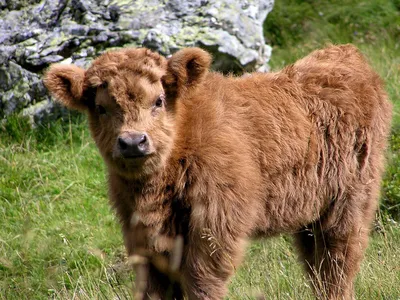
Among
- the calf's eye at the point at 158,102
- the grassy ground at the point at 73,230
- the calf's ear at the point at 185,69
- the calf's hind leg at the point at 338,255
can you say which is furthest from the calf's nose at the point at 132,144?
the calf's hind leg at the point at 338,255

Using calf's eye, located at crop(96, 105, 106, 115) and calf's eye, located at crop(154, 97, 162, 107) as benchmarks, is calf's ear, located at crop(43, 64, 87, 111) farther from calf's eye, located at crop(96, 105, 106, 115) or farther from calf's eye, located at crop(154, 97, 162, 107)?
calf's eye, located at crop(154, 97, 162, 107)

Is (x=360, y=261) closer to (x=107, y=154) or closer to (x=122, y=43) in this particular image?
(x=107, y=154)

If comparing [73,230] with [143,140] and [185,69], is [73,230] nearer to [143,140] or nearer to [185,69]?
[185,69]

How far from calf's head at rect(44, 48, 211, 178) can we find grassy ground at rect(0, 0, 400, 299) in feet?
3.65

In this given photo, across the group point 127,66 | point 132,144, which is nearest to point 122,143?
point 132,144

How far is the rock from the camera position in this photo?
917 centimetres

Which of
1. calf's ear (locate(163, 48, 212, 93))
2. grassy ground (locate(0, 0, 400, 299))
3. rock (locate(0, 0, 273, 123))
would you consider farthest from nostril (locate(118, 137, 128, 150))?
rock (locate(0, 0, 273, 123))

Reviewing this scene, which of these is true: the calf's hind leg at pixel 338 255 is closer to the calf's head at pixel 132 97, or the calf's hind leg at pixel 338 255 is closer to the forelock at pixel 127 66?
the calf's head at pixel 132 97

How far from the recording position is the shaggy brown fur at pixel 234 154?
5.46m

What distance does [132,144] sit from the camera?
17.1ft

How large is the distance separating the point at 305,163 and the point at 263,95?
25.0 inches

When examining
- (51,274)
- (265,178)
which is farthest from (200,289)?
(51,274)

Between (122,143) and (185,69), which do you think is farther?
(185,69)

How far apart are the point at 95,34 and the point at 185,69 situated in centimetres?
378
